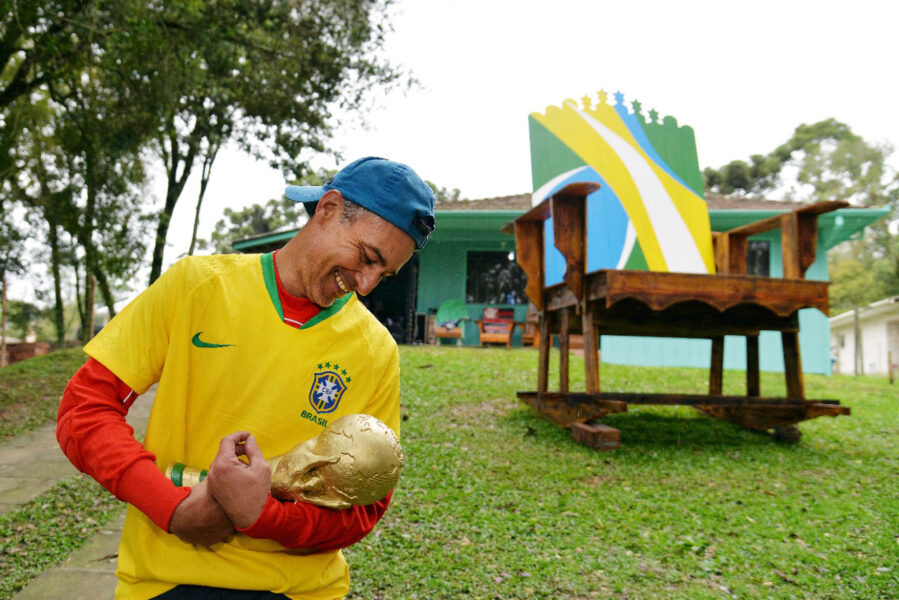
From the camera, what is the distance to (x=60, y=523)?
359 centimetres

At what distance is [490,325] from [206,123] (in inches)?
265

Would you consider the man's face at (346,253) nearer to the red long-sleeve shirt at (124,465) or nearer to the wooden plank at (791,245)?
the red long-sleeve shirt at (124,465)

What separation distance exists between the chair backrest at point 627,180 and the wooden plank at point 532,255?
0.24m

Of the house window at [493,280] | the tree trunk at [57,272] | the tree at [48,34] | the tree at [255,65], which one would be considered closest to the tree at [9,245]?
the tree trunk at [57,272]

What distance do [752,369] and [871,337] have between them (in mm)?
30915

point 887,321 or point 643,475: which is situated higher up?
point 887,321

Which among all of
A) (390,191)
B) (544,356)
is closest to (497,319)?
(544,356)

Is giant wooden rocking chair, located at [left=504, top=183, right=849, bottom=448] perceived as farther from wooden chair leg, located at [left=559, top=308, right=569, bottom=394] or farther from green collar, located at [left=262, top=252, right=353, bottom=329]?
green collar, located at [left=262, top=252, right=353, bottom=329]

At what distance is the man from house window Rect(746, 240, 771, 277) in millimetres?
13206

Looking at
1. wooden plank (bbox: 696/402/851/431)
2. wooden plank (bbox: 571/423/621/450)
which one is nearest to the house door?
wooden plank (bbox: 571/423/621/450)

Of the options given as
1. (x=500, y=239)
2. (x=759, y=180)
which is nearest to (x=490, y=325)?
(x=500, y=239)

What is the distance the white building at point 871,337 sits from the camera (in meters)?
27.6

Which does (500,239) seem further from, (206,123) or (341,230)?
(341,230)

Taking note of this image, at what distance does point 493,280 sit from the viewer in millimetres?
14422
